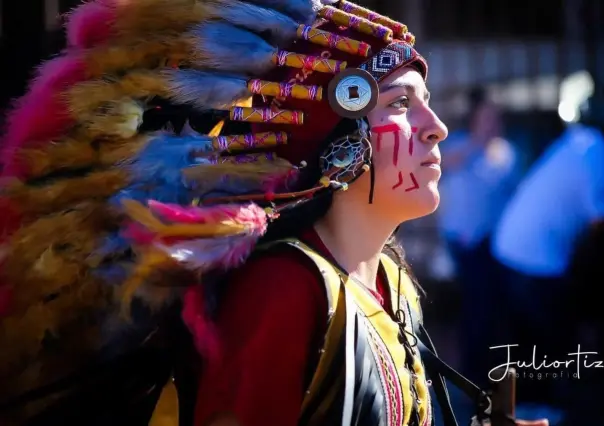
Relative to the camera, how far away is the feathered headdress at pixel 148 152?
6.68ft

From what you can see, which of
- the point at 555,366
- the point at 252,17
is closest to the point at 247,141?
the point at 252,17

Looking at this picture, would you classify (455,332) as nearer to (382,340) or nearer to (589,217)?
(589,217)

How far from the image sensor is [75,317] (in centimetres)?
210

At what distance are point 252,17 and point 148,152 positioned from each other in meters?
0.36

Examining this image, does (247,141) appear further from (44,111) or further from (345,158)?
(44,111)

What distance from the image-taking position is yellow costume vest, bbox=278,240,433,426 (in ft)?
6.46

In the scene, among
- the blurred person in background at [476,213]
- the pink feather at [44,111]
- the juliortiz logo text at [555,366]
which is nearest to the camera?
the pink feather at [44,111]

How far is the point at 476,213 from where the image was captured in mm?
5621

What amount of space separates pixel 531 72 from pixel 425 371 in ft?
18.2

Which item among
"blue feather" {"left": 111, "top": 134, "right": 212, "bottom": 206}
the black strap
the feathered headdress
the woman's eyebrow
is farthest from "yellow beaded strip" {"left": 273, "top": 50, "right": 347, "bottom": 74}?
the black strap

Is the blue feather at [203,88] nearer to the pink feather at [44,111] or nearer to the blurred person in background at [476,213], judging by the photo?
the pink feather at [44,111]

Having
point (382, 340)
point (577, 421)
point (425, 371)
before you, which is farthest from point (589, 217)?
point (382, 340)

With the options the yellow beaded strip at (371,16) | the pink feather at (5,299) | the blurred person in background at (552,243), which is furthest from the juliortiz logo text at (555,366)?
the pink feather at (5,299)

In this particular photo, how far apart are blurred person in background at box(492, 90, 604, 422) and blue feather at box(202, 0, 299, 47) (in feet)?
10.4
